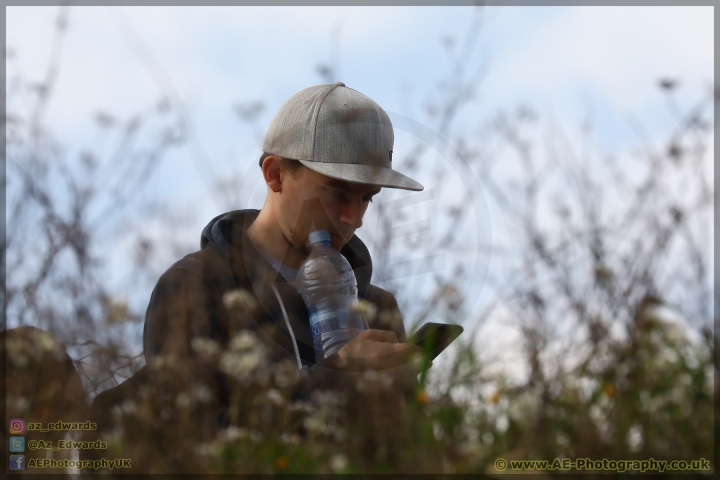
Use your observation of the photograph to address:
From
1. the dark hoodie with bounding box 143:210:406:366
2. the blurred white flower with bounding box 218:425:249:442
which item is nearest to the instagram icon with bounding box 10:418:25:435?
the dark hoodie with bounding box 143:210:406:366

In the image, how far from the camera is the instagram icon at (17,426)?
2074 mm

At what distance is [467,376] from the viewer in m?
2.01

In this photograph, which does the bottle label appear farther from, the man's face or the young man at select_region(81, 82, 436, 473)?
the man's face

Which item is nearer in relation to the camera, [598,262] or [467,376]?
[467,376]

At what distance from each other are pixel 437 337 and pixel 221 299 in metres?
0.86

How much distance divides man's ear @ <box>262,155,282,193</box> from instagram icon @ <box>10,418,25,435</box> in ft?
4.16

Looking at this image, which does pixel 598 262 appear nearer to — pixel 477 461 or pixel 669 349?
pixel 669 349

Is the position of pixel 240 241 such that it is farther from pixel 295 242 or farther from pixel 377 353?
pixel 377 353

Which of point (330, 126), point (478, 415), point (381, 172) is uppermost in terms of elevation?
point (330, 126)

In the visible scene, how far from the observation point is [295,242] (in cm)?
282

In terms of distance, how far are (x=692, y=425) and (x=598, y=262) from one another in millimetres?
525

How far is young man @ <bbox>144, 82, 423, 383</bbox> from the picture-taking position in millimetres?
2348

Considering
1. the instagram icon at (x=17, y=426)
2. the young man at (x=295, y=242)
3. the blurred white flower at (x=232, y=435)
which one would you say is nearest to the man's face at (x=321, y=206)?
the young man at (x=295, y=242)

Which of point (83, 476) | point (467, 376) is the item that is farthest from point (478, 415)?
point (83, 476)
